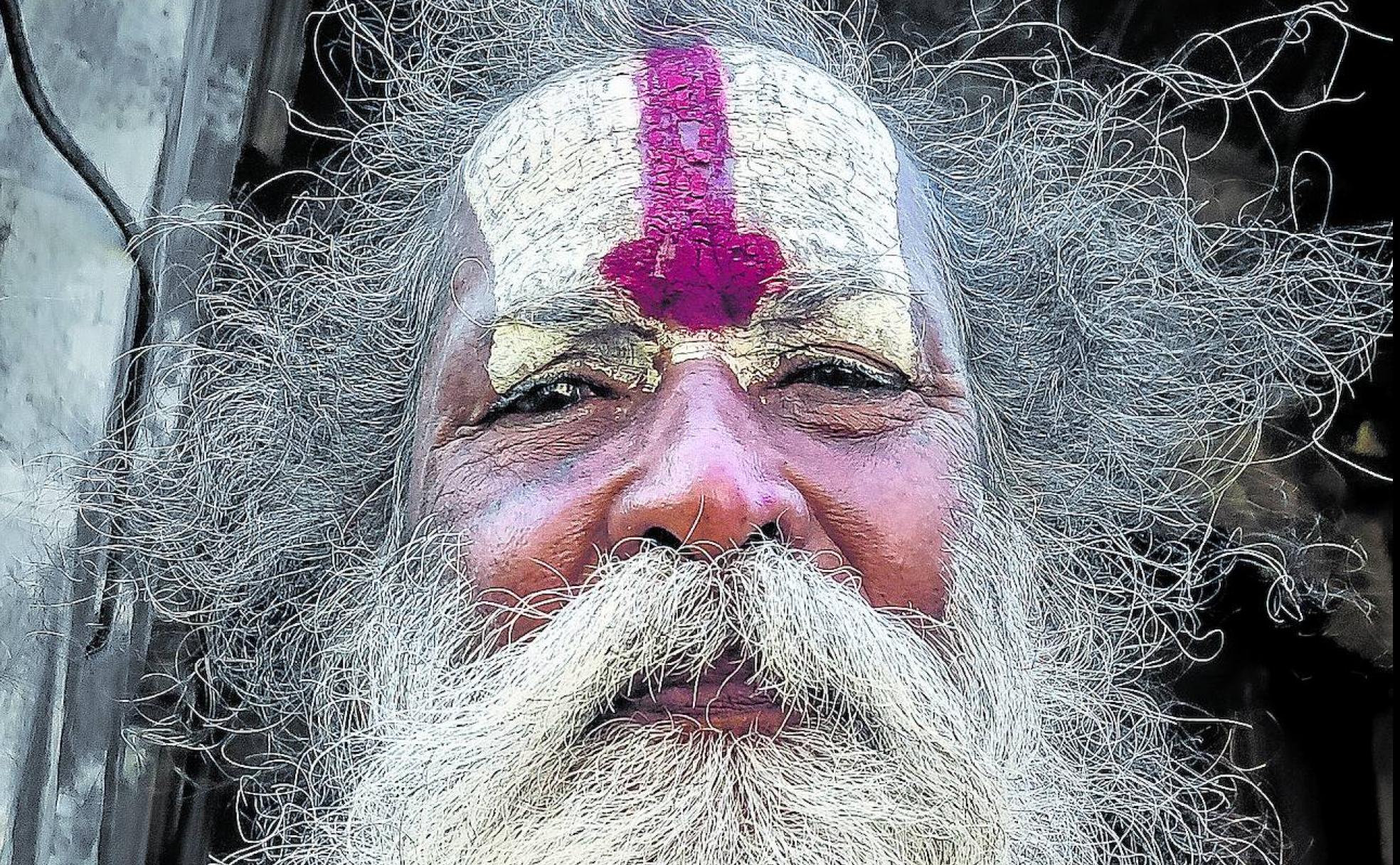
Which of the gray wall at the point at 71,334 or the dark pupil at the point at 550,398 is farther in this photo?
the gray wall at the point at 71,334

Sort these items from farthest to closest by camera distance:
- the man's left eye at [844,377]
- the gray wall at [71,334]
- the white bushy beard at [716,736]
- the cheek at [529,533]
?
the gray wall at [71,334] → the man's left eye at [844,377] → the cheek at [529,533] → the white bushy beard at [716,736]

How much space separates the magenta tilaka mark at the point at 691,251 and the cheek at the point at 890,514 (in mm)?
203

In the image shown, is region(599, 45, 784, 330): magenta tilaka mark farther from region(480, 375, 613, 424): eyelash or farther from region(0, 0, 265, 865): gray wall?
region(0, 0, 265, 865): gray wall

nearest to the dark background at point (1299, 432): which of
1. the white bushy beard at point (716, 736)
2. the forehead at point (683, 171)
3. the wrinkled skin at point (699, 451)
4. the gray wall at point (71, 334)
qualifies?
the gray wall at point (71, 334)

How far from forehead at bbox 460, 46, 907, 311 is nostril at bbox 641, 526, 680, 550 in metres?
0.31

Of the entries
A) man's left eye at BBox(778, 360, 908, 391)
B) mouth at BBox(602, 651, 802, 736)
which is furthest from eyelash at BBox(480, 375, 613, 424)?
mouth at BBox(602, 651, 802, 736)

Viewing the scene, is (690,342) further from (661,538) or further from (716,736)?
(716,736)

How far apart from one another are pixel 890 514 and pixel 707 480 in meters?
0.26

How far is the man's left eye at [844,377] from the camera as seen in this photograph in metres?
1.42

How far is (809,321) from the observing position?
4.58ft

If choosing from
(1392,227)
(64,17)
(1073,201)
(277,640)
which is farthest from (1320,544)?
(64,17)

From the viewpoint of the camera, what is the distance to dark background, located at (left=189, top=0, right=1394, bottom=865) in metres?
2.18

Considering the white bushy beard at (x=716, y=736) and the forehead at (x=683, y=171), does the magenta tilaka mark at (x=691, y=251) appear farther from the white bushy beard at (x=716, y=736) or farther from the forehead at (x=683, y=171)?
the white bushy beard at (x=716, y=736)

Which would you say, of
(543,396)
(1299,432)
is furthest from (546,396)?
(1299,432)
